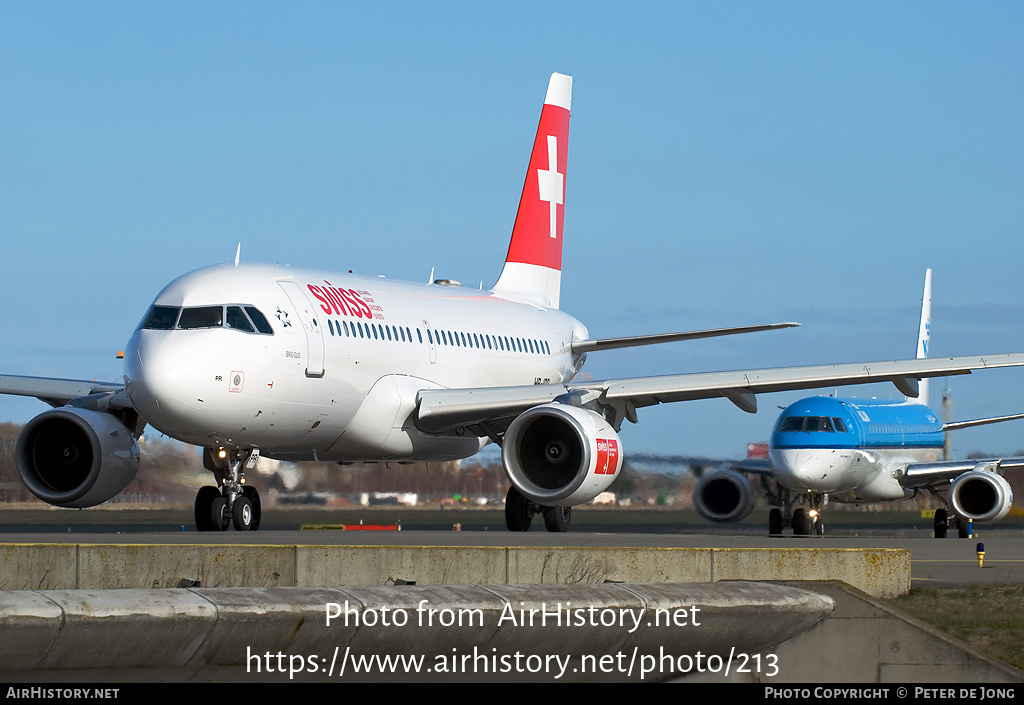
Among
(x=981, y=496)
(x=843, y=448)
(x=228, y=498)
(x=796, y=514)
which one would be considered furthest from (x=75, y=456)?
(x=981, y=496)

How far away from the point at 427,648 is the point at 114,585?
130 inches

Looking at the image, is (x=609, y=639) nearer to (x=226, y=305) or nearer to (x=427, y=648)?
(x=427, y=648)

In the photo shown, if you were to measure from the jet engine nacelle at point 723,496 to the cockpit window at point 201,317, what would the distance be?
13.7 metres

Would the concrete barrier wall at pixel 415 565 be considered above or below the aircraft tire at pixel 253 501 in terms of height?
below

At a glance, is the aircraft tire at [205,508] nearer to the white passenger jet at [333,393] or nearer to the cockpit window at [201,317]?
the white passenger jet at [333,393]

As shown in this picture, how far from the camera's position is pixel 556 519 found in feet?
73.2

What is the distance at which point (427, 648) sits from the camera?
29.4 ft

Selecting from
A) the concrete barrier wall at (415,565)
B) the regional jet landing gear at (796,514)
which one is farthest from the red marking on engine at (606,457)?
the concrete barrier wall at (415,565)

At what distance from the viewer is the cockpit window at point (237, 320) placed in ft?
59.2

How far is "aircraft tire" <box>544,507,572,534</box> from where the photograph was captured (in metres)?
22.2

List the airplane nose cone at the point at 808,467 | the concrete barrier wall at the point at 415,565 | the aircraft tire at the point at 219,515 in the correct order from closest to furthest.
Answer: the concrete barrier wall at the point at 415,565 → the aircraft tire at the point at 219,515 → the airplane nose cone at the point at 808,467

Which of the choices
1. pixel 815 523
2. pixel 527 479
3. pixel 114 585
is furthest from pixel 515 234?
pixel 114 585

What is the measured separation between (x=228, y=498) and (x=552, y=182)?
12.5 metres

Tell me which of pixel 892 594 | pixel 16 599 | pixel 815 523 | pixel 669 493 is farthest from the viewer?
pixel 669 493
